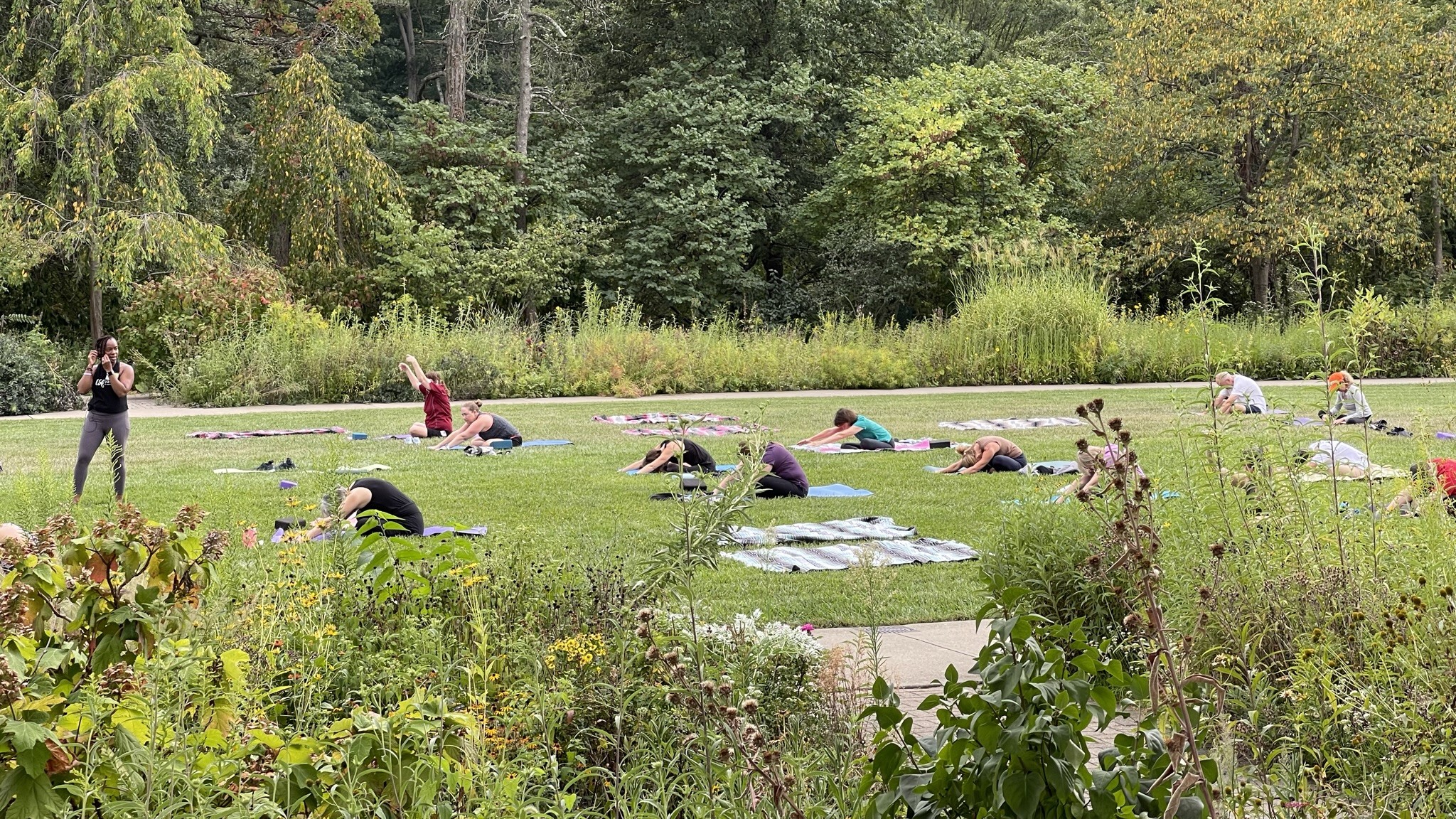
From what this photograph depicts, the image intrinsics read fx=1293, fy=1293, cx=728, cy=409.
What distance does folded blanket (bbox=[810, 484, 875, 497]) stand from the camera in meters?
10.6

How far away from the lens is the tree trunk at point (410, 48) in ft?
111

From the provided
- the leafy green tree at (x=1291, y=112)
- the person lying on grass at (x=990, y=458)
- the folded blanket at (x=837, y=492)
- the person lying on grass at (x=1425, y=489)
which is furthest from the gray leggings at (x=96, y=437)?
the leafy green tree at (x=1291, y=112)

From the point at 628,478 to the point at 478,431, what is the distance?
3.06 meters

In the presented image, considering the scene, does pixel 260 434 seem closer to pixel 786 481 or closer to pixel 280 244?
pixel 786 481

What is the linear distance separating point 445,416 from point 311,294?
39.2 ft

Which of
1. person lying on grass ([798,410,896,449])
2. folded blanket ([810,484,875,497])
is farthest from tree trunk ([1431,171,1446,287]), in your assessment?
folded blanket ([810,484,875,497])

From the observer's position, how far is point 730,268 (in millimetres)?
29062

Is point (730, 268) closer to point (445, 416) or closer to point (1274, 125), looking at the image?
point (1274, 125)

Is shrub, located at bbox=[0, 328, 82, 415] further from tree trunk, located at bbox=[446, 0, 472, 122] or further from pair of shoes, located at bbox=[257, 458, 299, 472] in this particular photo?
tree trunk, located at bbox=[446, 0, 472, 122]

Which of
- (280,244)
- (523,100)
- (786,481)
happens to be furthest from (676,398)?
(523,100)

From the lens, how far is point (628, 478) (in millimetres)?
11062

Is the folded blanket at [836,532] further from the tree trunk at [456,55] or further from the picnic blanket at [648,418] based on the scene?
the tree trunk at [456,55]

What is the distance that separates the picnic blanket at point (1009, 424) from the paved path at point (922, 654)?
8681 mm

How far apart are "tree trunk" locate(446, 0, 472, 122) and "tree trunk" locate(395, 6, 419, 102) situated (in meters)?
4.48
